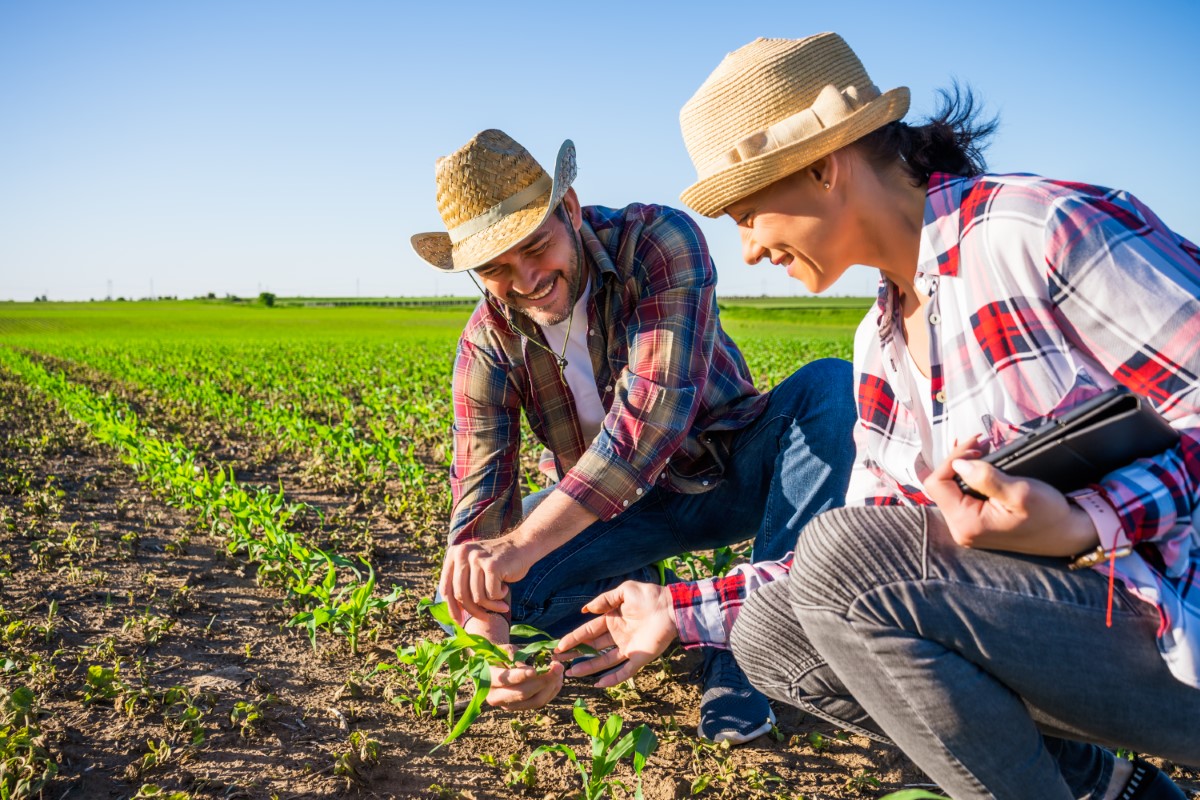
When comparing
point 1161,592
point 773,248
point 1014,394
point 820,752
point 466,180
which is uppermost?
point 466,180

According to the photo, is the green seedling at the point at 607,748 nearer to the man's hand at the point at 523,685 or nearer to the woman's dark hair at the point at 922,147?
the man's hand at the point at 523,685

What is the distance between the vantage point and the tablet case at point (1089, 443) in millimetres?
1303

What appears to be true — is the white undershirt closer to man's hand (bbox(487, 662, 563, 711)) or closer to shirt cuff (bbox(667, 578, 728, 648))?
man's hand (bbox(487, 662, 563, 711))

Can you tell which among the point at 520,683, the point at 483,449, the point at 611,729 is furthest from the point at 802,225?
the point at 483,449

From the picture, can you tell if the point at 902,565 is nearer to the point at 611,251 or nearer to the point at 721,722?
the point at 721,722

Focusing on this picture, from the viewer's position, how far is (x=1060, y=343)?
1.55 metres

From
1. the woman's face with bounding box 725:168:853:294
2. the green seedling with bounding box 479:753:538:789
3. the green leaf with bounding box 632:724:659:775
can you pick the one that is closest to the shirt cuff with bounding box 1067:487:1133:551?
the woman's face with bounding box 725:168:853:294

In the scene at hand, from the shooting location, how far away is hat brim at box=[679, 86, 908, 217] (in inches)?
66.9

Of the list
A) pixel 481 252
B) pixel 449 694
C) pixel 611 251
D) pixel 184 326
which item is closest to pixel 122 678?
pixel 449 694

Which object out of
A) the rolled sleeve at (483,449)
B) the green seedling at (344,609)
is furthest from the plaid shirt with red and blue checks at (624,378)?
the green seedling at (344,609)

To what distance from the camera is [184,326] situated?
138 ft

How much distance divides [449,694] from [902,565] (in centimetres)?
134

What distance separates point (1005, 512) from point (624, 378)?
53.7 inches

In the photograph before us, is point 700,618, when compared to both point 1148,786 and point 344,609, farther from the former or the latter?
point 344,609
